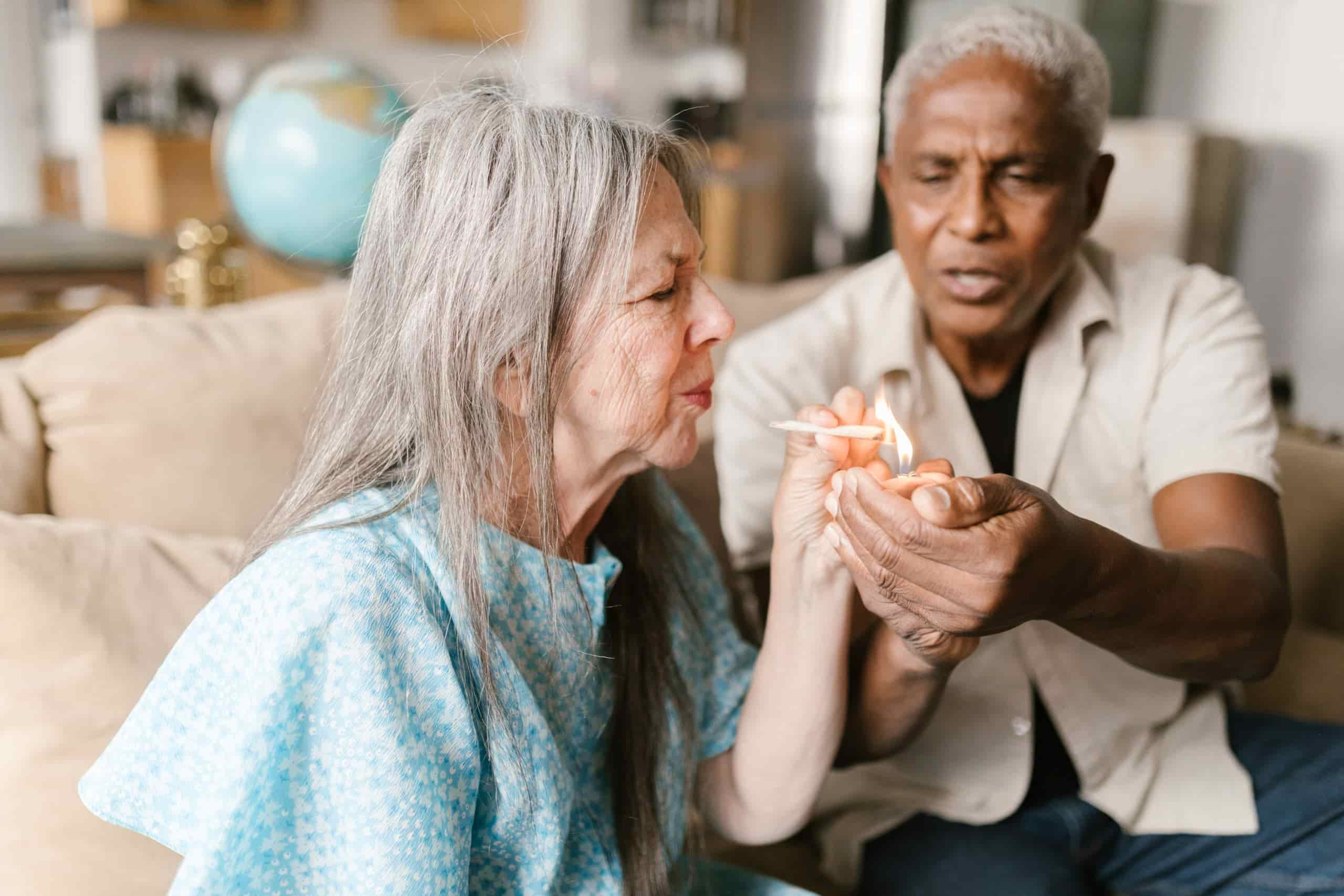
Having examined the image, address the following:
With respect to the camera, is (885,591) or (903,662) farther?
(903,662)

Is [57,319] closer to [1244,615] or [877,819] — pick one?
[877,819]

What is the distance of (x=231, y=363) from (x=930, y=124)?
94 cm

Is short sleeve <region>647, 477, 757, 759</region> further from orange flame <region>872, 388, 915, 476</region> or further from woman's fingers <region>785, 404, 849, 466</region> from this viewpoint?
orange flame <region>872, 388, 915, 476</region>

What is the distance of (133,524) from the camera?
1.29 m

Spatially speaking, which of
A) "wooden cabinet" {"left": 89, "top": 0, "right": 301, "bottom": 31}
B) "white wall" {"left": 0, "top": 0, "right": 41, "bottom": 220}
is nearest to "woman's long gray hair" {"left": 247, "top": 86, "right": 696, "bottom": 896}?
"wooden cabinet" {"left": 89, "top": 0, "right": 301, "bottom": 31}

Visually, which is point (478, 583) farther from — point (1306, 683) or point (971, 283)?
point (1306, 683)

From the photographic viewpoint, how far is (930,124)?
131 cm

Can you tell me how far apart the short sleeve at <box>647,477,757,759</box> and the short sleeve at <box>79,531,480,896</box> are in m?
0.37

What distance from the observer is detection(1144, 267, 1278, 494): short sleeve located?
1251 millimetres

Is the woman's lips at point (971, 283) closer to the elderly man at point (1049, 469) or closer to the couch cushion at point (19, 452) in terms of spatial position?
the elderly man at point (1049, 469)

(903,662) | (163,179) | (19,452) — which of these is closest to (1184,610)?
(903,662)

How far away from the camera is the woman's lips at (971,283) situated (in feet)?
4.33

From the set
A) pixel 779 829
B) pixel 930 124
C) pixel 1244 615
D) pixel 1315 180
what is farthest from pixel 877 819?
pixel 1315 180

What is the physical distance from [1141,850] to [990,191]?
0.84m
